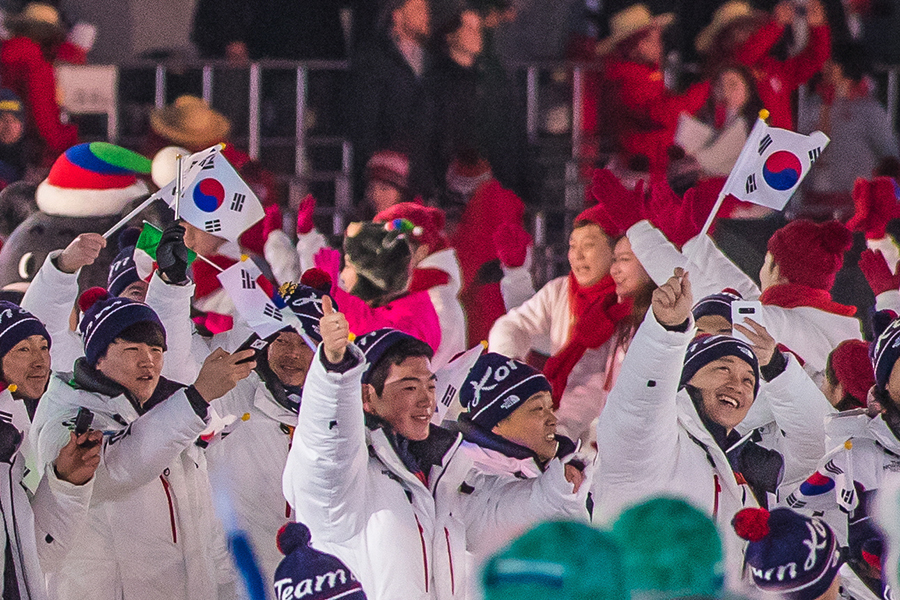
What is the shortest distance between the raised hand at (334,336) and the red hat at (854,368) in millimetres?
2238

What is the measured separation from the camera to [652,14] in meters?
9.84

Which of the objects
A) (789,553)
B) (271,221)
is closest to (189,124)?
(271,221)

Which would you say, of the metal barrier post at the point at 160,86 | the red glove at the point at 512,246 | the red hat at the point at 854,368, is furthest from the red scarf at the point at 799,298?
the metal barrier post at the point at 160,86

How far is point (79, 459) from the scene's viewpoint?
182 inches

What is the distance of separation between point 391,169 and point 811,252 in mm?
3209

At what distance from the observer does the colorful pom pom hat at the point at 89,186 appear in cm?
782

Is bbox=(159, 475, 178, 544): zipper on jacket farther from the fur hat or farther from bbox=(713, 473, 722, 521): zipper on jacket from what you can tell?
the fur hat

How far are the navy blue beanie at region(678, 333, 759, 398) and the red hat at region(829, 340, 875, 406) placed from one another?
0.80 meters

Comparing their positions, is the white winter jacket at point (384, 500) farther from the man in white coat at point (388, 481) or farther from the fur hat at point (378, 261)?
the fur hat at point (378, 261)

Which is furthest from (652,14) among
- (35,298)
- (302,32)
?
(35,298)

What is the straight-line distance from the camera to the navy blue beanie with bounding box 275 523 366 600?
12.7 ft

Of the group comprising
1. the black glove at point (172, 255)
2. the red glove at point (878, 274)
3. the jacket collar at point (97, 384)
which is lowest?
the red glove at point (878, 274)

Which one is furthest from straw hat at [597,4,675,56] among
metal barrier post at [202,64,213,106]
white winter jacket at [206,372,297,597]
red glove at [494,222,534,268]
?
white winter jacket at [206,372,297,597]

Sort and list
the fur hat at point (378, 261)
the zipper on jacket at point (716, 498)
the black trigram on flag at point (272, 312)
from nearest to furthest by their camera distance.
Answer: the zipper on jacket at point (716, 498) → the black trigram on flag at point (272, 312) → the fur hat at point (378, 261)
